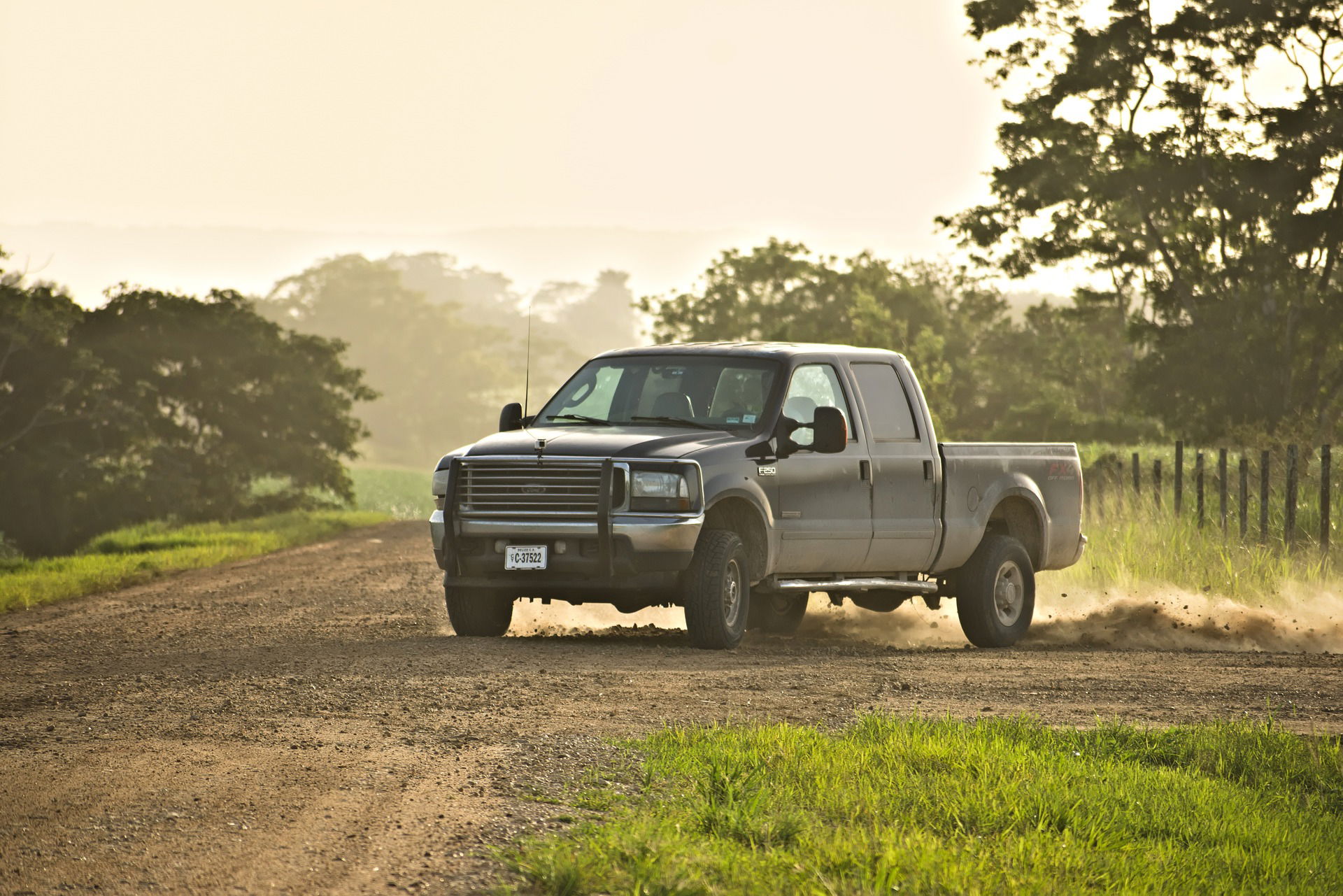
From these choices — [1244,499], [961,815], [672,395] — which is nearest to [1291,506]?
[1244,499]

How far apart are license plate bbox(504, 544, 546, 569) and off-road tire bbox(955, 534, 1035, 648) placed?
387cm

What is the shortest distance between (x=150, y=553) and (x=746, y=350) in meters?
14.5

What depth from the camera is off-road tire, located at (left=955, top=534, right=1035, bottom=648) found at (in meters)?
13.5

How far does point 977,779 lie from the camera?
7.00 metres

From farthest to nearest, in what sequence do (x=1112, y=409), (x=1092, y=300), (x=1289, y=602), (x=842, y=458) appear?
(x=1112, y=409), (x=1092, y=300), (x=1289, y=602), (x=842, y=458)

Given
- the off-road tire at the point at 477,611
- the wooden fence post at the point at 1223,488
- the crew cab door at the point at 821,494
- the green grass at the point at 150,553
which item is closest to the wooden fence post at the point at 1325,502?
the wooden fence post at the point at 1223,488

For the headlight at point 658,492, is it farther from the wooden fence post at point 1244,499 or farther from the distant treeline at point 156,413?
the distant treeline at point 156,413

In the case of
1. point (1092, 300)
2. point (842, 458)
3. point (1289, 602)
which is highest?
point (1092, 300)

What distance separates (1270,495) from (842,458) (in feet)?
37.9

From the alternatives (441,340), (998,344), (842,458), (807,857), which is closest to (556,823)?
(807,857)

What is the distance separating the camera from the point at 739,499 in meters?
11.7

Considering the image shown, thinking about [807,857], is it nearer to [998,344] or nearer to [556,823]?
[556,823]

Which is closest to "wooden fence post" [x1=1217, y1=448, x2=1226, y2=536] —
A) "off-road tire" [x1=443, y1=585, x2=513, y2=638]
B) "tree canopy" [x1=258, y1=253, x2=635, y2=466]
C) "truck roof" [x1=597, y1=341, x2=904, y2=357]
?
"truck roof" [x1=597, y1=341, x2=904, y2=357]

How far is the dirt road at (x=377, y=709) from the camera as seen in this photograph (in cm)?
571
